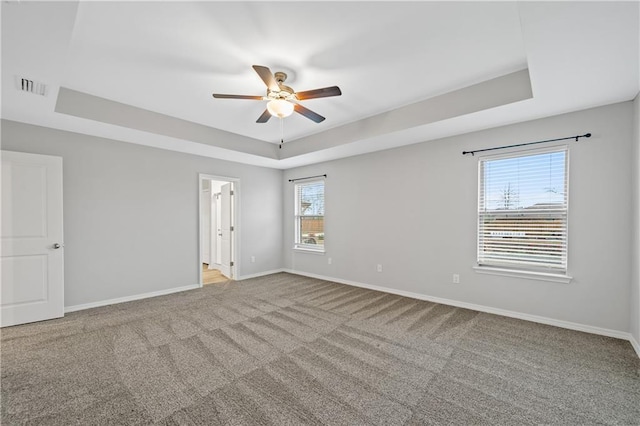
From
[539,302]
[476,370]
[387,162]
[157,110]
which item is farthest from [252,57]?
[539,302]

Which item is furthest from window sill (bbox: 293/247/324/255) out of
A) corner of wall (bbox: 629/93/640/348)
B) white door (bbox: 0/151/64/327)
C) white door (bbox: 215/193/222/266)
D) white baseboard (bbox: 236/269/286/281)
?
corner of wall (bbox: 629/93/640/348)

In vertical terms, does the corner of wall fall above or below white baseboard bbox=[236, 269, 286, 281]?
→ above

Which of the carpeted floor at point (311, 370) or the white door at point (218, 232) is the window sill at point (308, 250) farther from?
the carpeted floor at point (311, 370)

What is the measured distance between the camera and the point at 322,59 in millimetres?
2562

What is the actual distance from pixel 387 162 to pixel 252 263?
359 centimetres

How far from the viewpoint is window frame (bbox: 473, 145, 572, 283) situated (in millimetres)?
3168

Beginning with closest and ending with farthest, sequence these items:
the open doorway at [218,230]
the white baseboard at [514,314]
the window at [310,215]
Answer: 1. the white baseboard at [514,314]
2. the open doorway at [218,230]
3. the window at [310,215]

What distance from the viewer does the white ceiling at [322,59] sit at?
6.22 ft

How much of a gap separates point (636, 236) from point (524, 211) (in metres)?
0.96

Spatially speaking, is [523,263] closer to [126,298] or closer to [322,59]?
[322,59]

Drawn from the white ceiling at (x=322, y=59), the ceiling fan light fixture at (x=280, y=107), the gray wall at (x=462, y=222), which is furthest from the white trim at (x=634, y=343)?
the ceiling fan light fixture at (x=280, y=107)

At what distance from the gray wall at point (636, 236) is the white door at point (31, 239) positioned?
6.62m

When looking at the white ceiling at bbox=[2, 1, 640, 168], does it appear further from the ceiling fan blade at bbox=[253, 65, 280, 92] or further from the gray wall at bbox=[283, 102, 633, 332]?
the gray wall at bbox=[283, 102, 633, 332]

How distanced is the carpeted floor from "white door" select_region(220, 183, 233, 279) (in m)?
2.27
